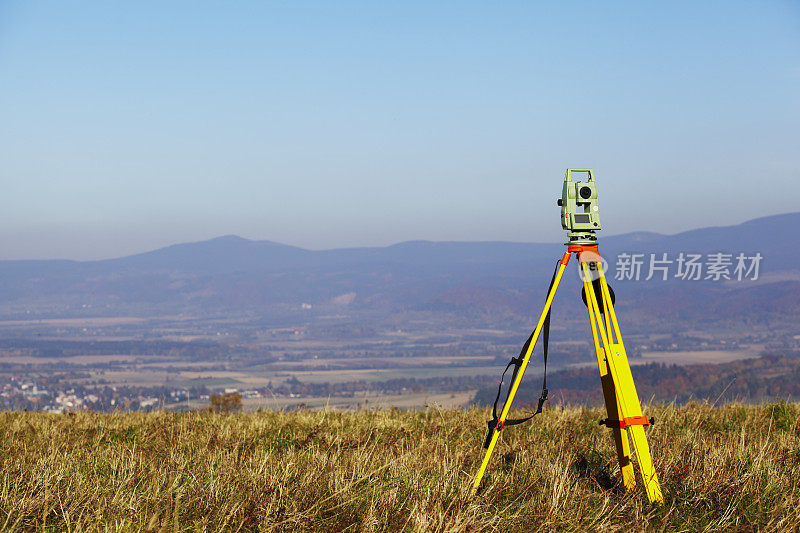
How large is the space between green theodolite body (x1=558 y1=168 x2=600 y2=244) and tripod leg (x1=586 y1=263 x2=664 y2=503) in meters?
0.28

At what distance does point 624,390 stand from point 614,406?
0.27 m

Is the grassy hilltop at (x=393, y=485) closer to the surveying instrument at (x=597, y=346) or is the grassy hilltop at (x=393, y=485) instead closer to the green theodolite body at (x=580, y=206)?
the surveying instrument at (x=597, y=346)

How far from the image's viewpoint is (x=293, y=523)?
13.6 feet

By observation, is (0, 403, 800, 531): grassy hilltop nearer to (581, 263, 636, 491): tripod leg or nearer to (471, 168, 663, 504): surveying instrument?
(581, 263, 636, 491): tripod leg

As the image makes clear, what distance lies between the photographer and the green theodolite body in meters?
5.05

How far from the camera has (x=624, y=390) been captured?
16.1 ft

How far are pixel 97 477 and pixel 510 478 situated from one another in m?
3.23

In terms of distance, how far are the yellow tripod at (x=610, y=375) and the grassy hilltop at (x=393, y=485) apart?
8.8 inches

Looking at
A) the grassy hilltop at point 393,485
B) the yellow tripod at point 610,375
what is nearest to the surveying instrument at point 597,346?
the yellow tripod at point 610,375

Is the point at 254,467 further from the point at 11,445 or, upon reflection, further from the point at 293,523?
the point at 11,445

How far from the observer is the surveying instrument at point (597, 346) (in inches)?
192

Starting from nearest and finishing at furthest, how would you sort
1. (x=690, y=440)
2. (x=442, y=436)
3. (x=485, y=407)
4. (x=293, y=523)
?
(x=293, y=523) → (x=690, y=440) → (x=442, y=436) → (x=485, y=407)

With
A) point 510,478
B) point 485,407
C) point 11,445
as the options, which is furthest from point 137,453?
point 485,407

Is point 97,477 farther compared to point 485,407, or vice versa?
point 485,407
